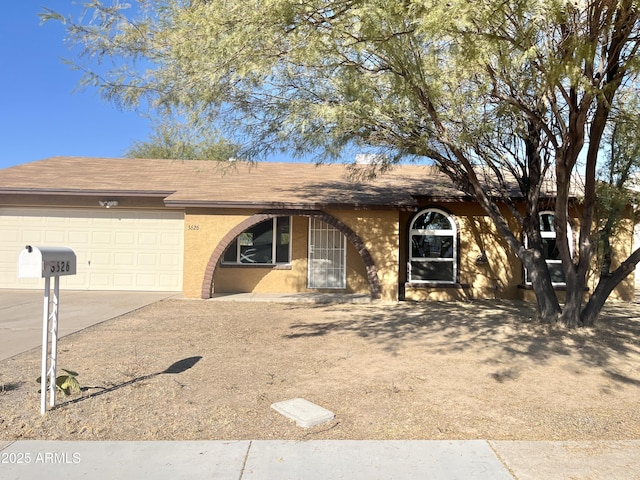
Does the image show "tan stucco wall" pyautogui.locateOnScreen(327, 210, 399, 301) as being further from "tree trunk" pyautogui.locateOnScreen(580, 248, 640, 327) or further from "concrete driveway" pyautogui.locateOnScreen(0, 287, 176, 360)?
"concrete driveway" pyautogui.locateOnScreen(0, 287, 176, 360)

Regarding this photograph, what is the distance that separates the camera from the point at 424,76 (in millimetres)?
7652

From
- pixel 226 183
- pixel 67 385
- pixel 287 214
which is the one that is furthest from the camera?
pixel 226 183

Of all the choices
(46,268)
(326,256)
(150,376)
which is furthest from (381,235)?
(46,268)

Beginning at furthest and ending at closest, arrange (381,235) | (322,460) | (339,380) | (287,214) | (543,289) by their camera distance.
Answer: (381,235), (287,214), (543,289), (339,380), (322,460)

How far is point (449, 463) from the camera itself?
3.64 m

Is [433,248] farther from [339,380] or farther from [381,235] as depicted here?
[339,380]

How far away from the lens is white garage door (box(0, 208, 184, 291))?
45.7 ft

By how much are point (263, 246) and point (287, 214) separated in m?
1.83

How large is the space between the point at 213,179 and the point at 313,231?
3885 mm

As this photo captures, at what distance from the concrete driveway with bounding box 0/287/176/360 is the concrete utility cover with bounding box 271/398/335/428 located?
13.9 feet

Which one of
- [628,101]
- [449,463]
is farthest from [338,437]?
[628,101]

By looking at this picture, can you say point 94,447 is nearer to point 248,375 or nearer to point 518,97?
point 248,375

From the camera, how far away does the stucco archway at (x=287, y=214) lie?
1260 cm

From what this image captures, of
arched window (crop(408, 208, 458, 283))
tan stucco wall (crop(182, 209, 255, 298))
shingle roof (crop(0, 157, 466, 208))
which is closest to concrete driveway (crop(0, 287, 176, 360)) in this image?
tan stucco wall (crop(182, 209, 255, 298))
